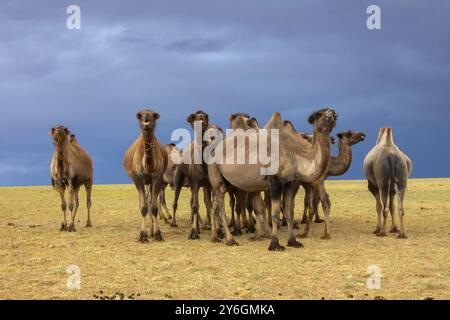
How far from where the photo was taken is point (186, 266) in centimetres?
1092

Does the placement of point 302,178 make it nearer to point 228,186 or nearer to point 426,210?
point 228,186

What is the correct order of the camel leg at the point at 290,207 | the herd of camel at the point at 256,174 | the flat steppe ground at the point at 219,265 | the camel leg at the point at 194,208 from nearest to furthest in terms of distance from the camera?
the flat steppe ground at the point at 219,265
the herd of camel at the point at 256,174
the camel leg at the point at 290,207
the camel leg at the point at 194,208

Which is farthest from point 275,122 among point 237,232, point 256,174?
point 237,232

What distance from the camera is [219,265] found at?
430 inches

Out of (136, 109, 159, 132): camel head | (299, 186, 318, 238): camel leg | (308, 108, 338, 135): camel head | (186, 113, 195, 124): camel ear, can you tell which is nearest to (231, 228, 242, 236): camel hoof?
(299, 186, 318, 238): camel leg

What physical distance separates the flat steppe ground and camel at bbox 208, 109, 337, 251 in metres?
1.22

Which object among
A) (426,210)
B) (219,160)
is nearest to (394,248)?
(219,160)

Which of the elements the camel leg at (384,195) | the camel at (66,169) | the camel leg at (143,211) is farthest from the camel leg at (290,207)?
the camel at (66,169)

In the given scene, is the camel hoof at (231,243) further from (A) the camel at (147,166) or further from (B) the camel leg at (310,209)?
(B) the camel leg at (310,209)

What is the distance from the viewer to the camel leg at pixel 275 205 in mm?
12443

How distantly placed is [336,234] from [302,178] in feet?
13.1

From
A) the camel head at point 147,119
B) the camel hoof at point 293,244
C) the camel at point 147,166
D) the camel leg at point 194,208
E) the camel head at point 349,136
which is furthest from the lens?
the camel head at point 349,136

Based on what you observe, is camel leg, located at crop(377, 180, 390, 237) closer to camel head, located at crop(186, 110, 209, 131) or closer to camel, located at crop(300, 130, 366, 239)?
camel, located at crop(300, 130, 366, 239)

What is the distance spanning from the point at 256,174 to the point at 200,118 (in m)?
2.84
